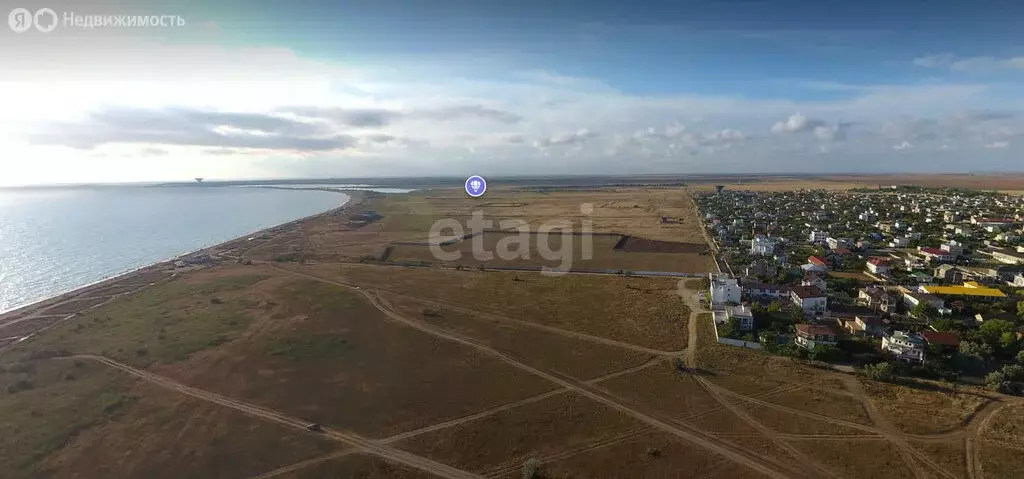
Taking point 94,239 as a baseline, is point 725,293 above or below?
below

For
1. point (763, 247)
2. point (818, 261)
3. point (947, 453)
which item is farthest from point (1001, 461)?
point (763, 247)

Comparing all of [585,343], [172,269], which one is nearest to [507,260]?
[585,343]

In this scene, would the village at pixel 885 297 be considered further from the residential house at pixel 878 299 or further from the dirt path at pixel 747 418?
the dirt path at pixel 747 418

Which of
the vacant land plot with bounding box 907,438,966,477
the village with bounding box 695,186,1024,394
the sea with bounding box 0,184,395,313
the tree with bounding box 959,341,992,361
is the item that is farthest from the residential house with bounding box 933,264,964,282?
the sea with bounding box 0,184,395,313

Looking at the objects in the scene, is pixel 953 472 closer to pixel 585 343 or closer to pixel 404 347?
pixel 585 343

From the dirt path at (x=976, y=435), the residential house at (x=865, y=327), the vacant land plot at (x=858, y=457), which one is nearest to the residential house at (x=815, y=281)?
the residential house at (x=865, y=327)

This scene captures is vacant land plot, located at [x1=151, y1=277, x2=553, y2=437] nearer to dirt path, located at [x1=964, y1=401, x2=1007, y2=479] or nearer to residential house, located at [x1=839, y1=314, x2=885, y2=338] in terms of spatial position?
dirt path, located at [x1=964, y1=401, x2=1007, y2=479]

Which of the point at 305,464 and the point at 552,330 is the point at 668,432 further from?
the point at 305,464
